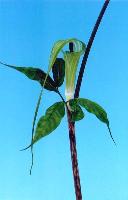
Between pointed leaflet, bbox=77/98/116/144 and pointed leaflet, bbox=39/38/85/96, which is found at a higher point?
pointed leaflet, bbox=39/38/85/96

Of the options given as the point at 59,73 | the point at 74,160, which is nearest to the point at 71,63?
the point at 59,73

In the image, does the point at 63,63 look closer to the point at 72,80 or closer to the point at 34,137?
the point at 72,80

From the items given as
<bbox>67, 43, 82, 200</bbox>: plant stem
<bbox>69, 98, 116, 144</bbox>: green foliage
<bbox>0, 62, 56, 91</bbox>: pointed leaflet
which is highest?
<bbox>0, 62, 56, 91</bbox>: pointed leaflet

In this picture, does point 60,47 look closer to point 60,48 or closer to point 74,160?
point 60,48

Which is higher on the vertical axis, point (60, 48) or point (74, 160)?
point (60, 48)

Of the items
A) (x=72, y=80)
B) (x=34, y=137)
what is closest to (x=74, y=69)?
(x=72, y=80)

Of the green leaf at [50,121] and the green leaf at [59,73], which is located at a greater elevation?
the green leaf at [59,73]

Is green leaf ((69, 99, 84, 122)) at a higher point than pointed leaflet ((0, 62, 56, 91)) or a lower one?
lower
